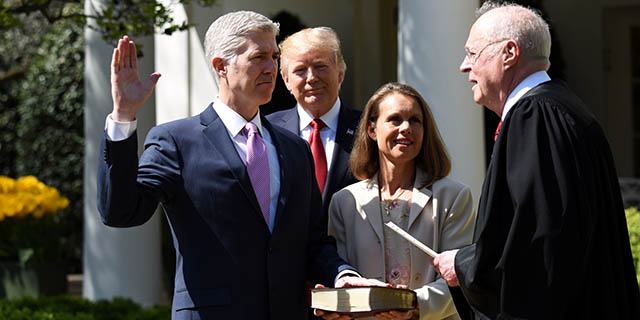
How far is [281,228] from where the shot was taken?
3551 mm

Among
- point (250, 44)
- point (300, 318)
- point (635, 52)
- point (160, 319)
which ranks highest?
point (635, 52)

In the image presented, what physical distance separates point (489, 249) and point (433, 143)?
0.96 metres

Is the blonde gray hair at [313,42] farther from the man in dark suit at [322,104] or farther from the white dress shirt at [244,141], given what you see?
the white dress shirt at [244,141]

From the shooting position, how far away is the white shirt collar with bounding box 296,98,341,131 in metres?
4.57

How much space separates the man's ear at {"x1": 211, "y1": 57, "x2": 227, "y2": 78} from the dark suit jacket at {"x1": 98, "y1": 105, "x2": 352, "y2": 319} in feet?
0.62

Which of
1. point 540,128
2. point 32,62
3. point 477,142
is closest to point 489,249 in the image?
point 540,128

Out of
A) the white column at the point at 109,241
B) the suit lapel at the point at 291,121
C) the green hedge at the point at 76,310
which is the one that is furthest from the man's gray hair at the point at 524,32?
the white column at the point at 109,241

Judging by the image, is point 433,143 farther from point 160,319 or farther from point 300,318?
point 160,319

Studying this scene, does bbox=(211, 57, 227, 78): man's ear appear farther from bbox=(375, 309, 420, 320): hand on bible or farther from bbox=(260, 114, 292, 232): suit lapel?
bbox=(375, 309, 420, 320): hand on bible

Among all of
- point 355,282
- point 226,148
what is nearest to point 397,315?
point 355,282

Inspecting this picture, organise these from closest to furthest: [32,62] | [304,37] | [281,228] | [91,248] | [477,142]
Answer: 1. [281,228]
2. [304,37]
3. [477,142]
4. [91,248]
5. [32,62]

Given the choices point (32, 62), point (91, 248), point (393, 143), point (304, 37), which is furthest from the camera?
point (32, 62)

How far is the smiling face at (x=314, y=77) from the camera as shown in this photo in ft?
14.7

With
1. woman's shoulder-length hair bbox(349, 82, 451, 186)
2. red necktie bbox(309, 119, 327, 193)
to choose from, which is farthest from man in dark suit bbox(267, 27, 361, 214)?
woman's shoulder-length hair bbox(349, 82, 451, 186)
